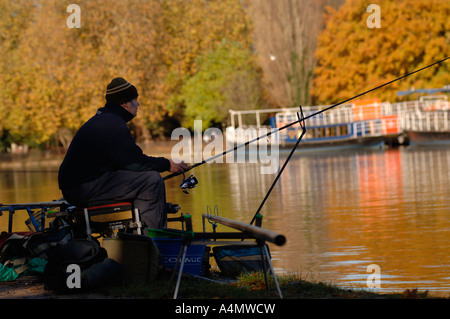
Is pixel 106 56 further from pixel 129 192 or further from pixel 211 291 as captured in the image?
pixel 211 291

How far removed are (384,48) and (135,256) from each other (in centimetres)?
4583

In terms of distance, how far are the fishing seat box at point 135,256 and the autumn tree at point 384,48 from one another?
43.4 meters

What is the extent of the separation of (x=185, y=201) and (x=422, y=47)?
33602 mm

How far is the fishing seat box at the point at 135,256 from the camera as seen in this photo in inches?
279

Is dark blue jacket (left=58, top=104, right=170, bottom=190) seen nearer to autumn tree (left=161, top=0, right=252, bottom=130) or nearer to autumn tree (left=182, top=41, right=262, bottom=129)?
autumn tree (left=182, top=41, right=262, bottom=129)

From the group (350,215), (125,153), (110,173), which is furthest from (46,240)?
(350,215)

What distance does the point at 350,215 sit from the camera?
15375 mm

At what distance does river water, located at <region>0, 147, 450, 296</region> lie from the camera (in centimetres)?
952

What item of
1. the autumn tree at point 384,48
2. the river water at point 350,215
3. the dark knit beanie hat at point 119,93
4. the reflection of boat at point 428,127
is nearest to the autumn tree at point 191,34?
the autumn tree at point 384,48

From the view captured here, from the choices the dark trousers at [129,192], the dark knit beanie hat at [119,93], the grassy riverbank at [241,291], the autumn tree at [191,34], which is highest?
the autumn tree at [191,34]

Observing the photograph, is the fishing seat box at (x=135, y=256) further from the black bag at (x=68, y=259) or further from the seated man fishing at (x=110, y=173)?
the seated man fishing at (x=110, y=173)

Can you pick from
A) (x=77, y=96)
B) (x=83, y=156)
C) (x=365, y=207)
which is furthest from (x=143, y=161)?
(x=77, y=96)

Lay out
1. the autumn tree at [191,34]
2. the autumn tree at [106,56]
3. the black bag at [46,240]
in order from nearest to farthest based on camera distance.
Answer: the black bag at [46,240]
the autumn tree at [106,56]
the autumn tree at [191,34]

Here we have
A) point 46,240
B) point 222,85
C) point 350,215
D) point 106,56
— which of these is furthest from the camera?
point 222,85
